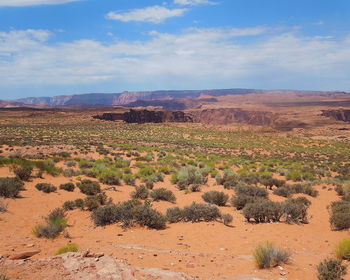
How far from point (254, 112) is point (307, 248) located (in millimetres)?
101422

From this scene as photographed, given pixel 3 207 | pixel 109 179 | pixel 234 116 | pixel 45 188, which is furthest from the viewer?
pixel 234 116

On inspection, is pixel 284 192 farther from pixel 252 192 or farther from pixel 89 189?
pixel 89 189

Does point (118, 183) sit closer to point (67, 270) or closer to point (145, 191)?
point (145, 191)

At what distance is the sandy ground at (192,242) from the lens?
18.7 feet

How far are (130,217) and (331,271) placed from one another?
5414mm

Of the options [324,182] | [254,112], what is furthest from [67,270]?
[254,112]

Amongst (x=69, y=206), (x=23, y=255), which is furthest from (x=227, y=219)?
(x=23, y=255)

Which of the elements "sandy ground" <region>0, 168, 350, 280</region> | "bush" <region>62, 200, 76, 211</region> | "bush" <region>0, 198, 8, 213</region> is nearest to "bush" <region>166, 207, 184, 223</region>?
"sandy ground" <region>0, 168, 350, 280</region>

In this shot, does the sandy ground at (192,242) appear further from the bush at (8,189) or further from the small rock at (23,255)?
the bush at (8,189)

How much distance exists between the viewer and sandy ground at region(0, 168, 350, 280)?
5.70m

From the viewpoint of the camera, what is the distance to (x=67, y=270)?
4750 millimetres

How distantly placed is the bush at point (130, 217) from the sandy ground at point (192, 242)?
0.81 ft

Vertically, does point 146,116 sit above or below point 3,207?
above

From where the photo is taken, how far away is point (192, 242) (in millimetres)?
7418
